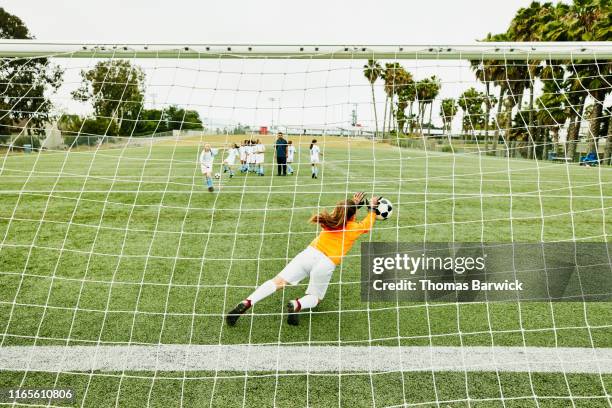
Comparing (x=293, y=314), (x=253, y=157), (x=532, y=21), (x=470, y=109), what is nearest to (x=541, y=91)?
(x=470, y=109)

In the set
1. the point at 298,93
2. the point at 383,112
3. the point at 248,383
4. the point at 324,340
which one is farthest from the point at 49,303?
the point at 383,112

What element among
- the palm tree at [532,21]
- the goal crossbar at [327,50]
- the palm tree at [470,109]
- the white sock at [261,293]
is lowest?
the white sock at [261,293]

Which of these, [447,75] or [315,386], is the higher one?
[447,75]

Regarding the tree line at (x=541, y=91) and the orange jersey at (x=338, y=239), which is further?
the tree line at (x=541, y=91)

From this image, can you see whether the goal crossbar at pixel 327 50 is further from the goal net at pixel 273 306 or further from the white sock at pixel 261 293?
the white sock at pixel 261 293

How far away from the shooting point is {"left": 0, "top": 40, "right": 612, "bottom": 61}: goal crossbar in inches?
147

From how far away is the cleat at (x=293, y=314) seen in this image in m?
3.94

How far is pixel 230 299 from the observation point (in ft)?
15.3

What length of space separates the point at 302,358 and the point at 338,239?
116 cm

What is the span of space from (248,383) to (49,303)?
8.79 ft

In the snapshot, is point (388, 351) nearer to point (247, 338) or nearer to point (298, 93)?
point (247, 338)

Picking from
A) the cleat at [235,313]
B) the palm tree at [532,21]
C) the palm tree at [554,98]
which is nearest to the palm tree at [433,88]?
the palm tree at [554,98]

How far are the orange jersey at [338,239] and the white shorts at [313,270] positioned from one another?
0.18 ft

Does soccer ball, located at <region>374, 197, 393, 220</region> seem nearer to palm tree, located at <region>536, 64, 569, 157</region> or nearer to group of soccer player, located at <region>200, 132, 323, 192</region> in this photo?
palm tree, located at <region>536, 64, 569, 157</region>
